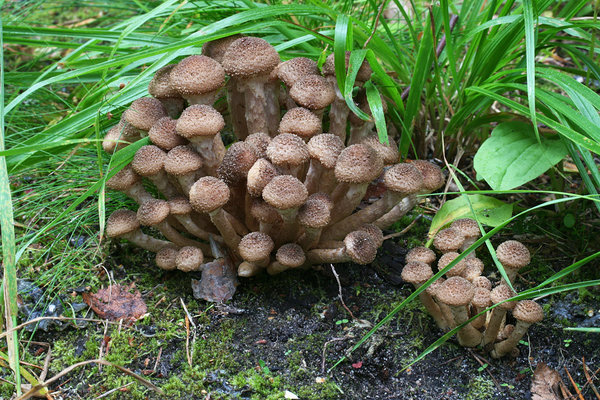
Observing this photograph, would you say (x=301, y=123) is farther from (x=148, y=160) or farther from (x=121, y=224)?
(x=121, y=224)

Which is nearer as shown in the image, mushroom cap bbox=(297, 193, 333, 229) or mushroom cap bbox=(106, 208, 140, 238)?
mushroom cap bbox=(297, 193, 333, 229)

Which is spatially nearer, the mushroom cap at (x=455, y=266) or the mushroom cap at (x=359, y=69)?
the mushroom cap at (x=455, y=266)

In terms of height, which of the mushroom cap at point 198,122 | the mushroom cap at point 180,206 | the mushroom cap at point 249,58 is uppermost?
the mushroom cap at point 249,58

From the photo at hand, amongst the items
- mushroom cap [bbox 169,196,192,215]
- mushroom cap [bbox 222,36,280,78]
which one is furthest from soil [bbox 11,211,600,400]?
mushroom cap [bbox 222,36,280,78]

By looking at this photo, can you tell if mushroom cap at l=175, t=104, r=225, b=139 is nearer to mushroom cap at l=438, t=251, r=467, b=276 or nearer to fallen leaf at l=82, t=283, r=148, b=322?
fallen leaf at l=82, t=283, r=148, b=322

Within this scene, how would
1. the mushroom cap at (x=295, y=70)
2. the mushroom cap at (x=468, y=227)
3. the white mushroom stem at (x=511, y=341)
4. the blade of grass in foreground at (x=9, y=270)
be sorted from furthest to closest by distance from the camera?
the mushroom cap at (x=295, y=70)
the mushroom cap at (x=468, y=227)
the white mushroom stem at (x=511, y=341)
the blade of grass in foreground at (x=9, y=270)

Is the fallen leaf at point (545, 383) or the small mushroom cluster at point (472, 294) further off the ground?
the small mushroom cluster at point (472, 294)

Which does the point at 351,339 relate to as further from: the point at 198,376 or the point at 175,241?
the point at 175,241

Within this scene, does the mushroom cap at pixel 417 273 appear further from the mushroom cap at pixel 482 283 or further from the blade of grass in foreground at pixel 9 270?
the blade of grass in foreground at pixel 9 270

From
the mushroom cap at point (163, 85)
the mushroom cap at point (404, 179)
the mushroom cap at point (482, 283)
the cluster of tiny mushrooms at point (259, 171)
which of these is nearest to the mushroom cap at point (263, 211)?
the cluster of tiny mushrooms at point (259, 171)
